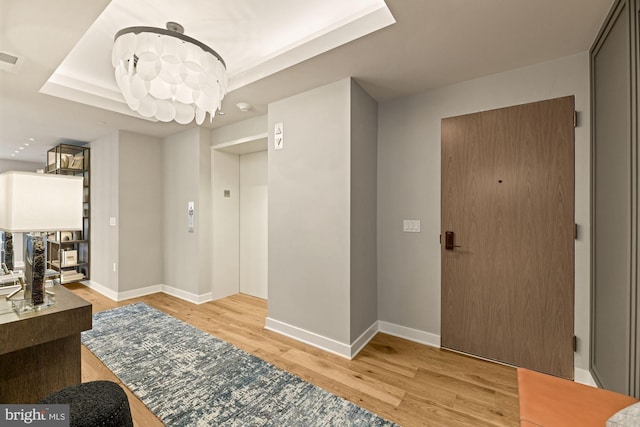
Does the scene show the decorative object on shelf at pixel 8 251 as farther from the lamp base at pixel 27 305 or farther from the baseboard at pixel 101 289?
the baseboard at pixel 101 289

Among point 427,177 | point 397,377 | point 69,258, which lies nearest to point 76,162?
point 69,258

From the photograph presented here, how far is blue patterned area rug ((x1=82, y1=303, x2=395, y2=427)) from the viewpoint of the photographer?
1.65 meters

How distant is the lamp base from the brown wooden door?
9.39 ft

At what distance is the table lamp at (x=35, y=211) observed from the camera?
1.35 meters

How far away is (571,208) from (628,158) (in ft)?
2.28

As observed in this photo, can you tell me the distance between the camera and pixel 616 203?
5.14 ft

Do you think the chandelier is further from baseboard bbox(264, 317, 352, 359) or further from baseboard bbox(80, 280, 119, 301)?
baseboard bbox(80, 280, 119, 301)

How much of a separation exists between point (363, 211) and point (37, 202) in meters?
2.28

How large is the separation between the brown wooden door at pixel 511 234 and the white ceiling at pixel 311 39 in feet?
1.72

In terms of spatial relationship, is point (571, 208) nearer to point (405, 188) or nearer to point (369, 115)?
point (405, 188)

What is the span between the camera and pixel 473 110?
2.40m

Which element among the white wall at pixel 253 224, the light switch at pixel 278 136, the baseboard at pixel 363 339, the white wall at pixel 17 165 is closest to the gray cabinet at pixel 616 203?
the baseboard at pixel 363 339

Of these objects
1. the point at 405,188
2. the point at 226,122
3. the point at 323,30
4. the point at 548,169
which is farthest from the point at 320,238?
the point at 226,122

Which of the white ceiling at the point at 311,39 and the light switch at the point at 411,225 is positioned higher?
the white ceiling at the point at 311,39
